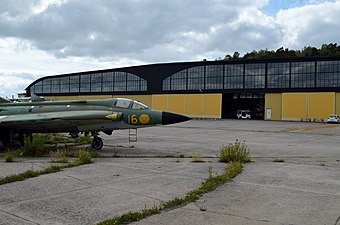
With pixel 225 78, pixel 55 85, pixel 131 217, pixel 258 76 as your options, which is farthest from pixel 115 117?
pixel 55 85

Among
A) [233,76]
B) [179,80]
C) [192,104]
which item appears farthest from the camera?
[179,80]

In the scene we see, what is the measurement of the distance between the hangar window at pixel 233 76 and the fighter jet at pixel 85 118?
190 feet

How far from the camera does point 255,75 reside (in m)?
68.7

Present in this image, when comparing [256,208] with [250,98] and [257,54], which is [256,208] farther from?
[257,54]

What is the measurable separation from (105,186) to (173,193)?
1648 mm

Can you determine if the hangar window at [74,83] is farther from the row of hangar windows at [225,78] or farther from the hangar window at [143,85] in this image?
the hangar window at [143,85]

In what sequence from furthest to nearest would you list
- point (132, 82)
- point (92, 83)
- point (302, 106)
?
1. point (92, 83)
2. point (132, 82)
3. point (302, 106)

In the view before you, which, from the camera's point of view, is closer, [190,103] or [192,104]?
[192,104]

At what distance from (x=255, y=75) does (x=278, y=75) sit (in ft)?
15.2

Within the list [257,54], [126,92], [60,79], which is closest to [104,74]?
[126,92]

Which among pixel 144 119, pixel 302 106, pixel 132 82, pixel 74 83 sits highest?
pixel 74 83

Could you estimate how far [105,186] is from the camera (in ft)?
24.5

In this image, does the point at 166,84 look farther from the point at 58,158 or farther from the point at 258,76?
the point at 58,158

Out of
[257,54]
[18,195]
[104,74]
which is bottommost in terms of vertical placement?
[18,195]
